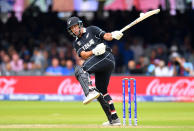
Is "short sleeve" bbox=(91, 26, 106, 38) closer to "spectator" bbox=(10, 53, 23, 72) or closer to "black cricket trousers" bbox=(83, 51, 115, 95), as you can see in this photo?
"black cricket trousers" bbox=(83, 51, 115, 95)

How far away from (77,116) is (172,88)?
4699mm

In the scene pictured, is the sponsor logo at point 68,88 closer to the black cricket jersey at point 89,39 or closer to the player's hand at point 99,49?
the black cricket jersey at point 89,39

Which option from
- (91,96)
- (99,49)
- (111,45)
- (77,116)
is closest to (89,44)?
(99,49)

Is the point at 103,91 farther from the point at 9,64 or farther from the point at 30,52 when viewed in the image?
the point at 30,52

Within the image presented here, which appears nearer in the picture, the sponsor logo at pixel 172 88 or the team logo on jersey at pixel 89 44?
the team logo on jersey at pixel 89 44

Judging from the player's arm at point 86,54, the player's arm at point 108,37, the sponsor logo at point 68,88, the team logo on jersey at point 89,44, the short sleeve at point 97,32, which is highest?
the short sleeve at point 97,32

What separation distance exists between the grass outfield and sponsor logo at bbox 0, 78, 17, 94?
0.73 meters

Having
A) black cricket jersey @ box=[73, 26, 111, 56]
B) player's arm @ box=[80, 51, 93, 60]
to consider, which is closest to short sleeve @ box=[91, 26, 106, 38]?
black cricket jersey @ box=[73, 26, 111, 56]

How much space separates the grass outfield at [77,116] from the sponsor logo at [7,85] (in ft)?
2.38

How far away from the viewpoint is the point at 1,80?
16.2m

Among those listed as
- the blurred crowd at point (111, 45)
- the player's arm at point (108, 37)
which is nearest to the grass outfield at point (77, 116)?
the player's arm at point (108, 37)

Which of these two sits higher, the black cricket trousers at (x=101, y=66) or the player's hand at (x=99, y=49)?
the player's hand at (x=99, y=49)

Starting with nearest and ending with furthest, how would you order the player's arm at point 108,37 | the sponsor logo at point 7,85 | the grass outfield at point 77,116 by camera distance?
the player's arm at point 108,37 < the grass outfield at point 77,116 < the sponsor logo at point 7,85

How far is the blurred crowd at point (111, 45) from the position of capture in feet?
54.3
